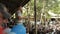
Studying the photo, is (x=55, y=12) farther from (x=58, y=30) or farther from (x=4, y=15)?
(x=4, y=15)

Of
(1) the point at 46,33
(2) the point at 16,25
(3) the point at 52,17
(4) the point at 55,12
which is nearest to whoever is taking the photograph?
(2) the point at 16,25

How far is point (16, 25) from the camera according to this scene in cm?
162

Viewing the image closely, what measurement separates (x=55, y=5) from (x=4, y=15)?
8.68 m

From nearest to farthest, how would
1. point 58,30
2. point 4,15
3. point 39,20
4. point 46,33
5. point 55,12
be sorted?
point 4,15
point 46,33
point 58,30
point 39,20
point 55,12

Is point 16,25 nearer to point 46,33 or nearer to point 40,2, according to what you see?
point 46,33

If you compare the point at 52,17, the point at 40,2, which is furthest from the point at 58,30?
the point at 52,17

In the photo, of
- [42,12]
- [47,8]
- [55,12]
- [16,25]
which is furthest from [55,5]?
[16,25]

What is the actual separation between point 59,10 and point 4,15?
899 centimetres

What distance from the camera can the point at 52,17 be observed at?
9375 mm

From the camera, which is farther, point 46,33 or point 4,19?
point 46,33

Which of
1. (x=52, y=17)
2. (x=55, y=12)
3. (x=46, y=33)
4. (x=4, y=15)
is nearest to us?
(x=4, y=15)

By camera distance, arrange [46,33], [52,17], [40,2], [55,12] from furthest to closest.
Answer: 1. [55,12]
2. [52,17]
3. [40,2]
4. [46,33]

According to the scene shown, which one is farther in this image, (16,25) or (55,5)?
(55,5)

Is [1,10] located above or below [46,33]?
above
